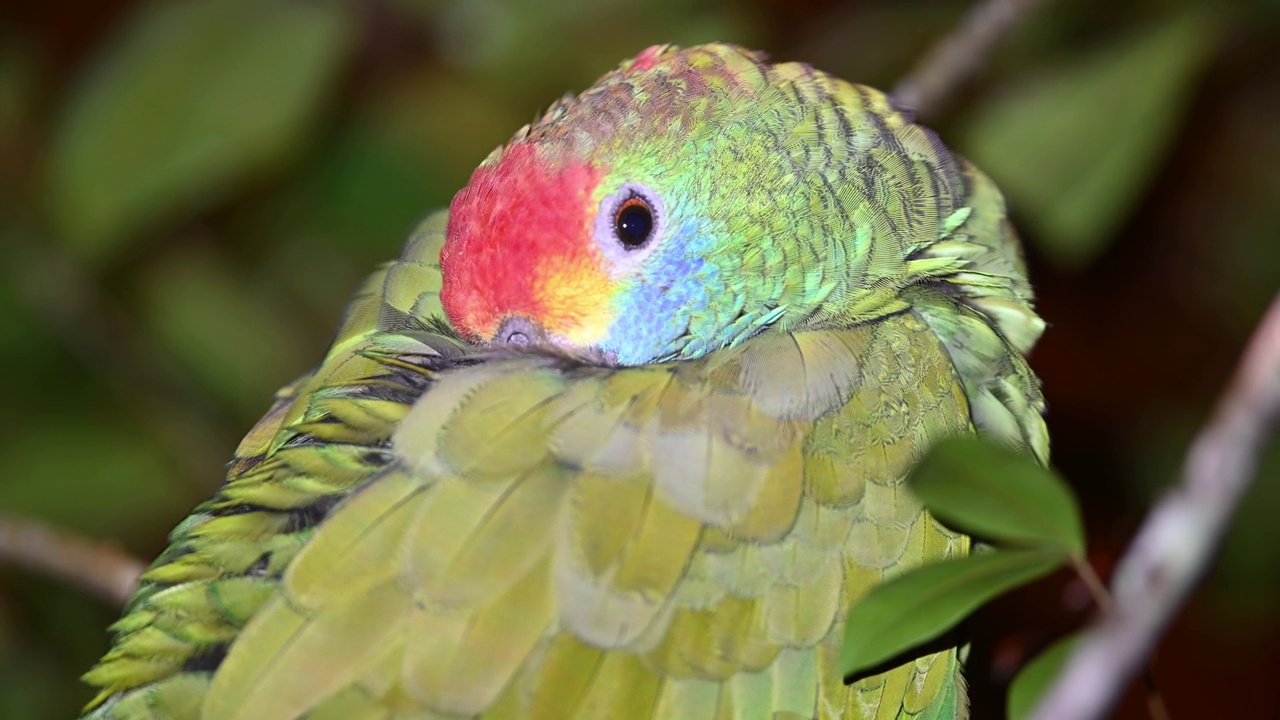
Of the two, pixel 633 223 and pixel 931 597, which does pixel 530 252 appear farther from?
pixel 931 597

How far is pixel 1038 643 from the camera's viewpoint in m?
0.86

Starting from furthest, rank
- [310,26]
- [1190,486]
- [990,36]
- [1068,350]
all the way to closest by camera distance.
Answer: [1068,350]
[310,26]
[990,36]
[1190,486]

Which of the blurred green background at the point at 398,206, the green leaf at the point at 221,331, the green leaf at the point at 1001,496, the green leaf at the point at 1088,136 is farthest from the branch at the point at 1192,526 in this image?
the green leaf at the point at 221,331

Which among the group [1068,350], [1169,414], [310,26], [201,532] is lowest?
[1169,414]

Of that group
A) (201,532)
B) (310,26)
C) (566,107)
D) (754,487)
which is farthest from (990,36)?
(201,532)

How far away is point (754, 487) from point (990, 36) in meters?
0.61

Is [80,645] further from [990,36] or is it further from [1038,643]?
[990,36]

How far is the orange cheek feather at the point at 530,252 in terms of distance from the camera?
2.40ft

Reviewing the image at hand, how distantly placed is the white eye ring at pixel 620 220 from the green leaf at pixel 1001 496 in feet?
0.88

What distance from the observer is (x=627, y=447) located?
2.20ft

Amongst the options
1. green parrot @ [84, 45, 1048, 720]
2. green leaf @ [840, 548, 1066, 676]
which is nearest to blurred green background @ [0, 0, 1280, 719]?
green parrot @ [84, 45, 1048, 720]

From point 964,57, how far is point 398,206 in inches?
32.1

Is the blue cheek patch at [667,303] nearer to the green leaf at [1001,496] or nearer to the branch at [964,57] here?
the green leaf at [1001,496]

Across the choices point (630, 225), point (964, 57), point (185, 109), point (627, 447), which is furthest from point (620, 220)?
point (185, 109)
